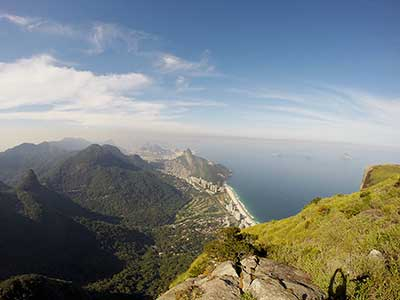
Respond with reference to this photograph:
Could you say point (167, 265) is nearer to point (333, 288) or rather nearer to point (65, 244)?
point (65, 244)

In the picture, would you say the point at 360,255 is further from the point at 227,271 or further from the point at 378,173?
the point at 378,173

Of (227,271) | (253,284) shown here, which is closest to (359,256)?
(253,284)

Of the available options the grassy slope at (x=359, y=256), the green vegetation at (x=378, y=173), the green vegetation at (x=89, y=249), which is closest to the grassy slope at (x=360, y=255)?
the grassy slope at (x=359, y=256)

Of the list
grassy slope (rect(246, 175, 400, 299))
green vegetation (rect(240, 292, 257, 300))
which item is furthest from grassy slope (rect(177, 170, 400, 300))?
green vegetation (rect(240, 292, 257, 300))

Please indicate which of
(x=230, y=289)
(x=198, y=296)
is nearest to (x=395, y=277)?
(x=230, y=289)

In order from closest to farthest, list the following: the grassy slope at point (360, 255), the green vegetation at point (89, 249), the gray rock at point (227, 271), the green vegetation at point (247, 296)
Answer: the grassy slope at point (360, 255), the green vegetation at point (247, 296), the gray rock at point (227, 271), the green vegetation at point (89, 249)

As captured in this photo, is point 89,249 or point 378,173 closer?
point 378,173

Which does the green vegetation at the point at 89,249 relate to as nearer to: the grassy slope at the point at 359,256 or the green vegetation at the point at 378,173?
the green vegetation at the point at 378,173

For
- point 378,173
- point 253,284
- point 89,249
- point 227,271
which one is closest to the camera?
point 253,284
